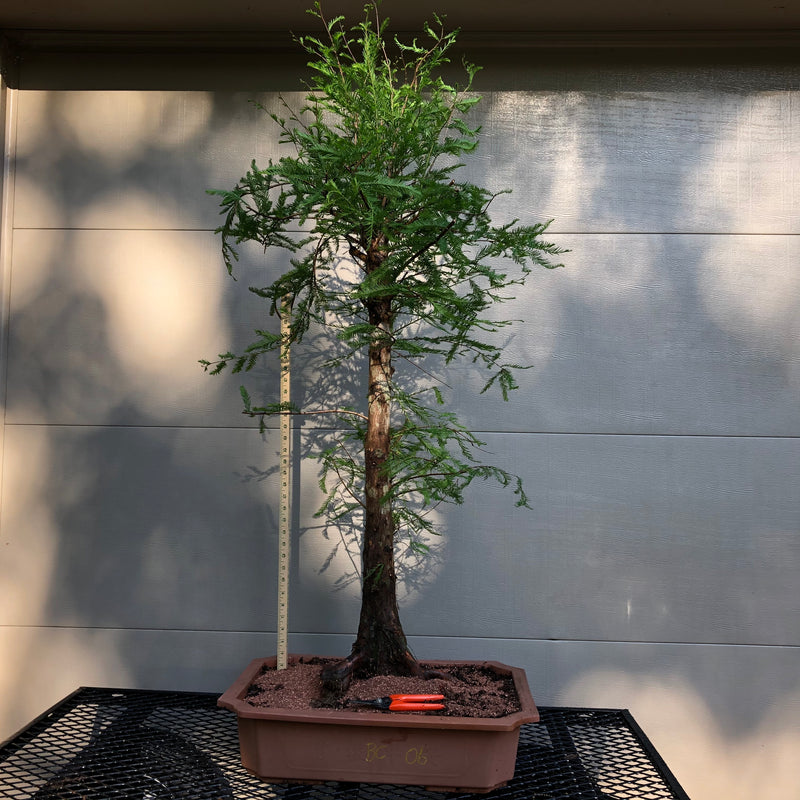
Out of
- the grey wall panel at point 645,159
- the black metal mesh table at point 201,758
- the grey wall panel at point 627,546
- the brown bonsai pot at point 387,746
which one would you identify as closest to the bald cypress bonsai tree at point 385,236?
the brown bonsai pot at point 387,746

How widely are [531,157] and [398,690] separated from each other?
4.36ft

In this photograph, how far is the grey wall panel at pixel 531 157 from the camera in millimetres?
1938

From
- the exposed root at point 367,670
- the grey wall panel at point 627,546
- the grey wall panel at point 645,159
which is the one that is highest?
the grey wall panel at point 645,159

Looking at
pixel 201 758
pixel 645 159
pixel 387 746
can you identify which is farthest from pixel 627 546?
pixel 201 758

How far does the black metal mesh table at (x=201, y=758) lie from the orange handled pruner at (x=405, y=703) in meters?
0.15

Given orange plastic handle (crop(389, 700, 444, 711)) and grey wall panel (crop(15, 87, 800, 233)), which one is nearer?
orange plastic handle (crop(389, 700, 444, 711))

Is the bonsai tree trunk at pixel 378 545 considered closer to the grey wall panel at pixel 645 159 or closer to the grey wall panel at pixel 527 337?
the grey wall panel at pixel 527 337

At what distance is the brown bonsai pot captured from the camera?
1308mm

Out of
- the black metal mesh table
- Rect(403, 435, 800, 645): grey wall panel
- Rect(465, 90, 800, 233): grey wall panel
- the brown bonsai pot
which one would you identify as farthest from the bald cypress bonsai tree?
Rect(465, 90, 800, 233): grey wall panel

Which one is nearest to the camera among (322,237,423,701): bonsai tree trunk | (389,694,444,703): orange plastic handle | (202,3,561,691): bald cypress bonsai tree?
(202,3,561,691): bald cypress bonsai tree

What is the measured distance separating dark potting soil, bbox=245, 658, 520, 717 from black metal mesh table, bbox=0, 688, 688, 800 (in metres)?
0.14

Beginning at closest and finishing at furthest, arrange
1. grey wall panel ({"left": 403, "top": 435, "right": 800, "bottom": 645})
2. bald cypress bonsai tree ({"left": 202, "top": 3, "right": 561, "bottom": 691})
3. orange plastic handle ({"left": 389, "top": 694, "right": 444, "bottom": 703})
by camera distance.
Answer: bald cypress bonsai tree ({"left": 202, "top": 3, "right": 561, "bottom": 691}) < orange plastic handle ({"left": 389, "top": 694, "right": 444, "bottom": 703}) < grey wall panel ({"left": 403, "top": 435, "right": 800, "bottom": 645})

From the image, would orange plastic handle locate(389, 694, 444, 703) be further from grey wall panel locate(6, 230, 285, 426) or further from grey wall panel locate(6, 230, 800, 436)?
grey wall panel locate(6, 230, 285, 426)

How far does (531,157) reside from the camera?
1965mm
